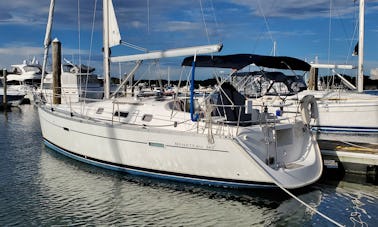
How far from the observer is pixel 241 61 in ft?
37.8

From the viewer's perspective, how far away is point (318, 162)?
12.0 m

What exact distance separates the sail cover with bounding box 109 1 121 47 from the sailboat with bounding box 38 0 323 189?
3 centimetres

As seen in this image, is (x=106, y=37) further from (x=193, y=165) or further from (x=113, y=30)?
(x=193, y=165)

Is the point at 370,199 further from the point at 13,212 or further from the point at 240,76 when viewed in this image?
the point at 13,212

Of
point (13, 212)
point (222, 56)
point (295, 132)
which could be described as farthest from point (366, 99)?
point (13, 212)

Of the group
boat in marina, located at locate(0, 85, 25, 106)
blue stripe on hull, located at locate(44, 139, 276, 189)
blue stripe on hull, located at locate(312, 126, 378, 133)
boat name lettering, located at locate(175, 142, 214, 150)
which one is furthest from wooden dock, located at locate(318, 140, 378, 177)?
boat in marina, located at locate(0, 85, 25, 106)

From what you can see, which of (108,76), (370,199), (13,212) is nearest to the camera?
(13,212)

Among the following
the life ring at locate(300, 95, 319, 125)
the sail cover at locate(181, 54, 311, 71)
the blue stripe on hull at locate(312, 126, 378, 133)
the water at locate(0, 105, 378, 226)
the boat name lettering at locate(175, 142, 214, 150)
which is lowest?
the water at locate(0, 105, 378, 226)

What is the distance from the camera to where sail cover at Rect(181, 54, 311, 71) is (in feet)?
37.8

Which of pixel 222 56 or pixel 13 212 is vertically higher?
pixel 222 56

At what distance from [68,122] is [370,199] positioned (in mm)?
10055

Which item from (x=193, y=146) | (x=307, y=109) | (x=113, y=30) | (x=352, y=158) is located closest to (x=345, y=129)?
(x=352, y=158)

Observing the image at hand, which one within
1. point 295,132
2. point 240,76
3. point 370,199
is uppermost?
point 240,76

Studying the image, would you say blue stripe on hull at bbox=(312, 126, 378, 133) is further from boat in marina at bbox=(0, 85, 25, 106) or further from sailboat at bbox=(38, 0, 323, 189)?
boat in marina at bbox=(0, 85, 25, 106)
